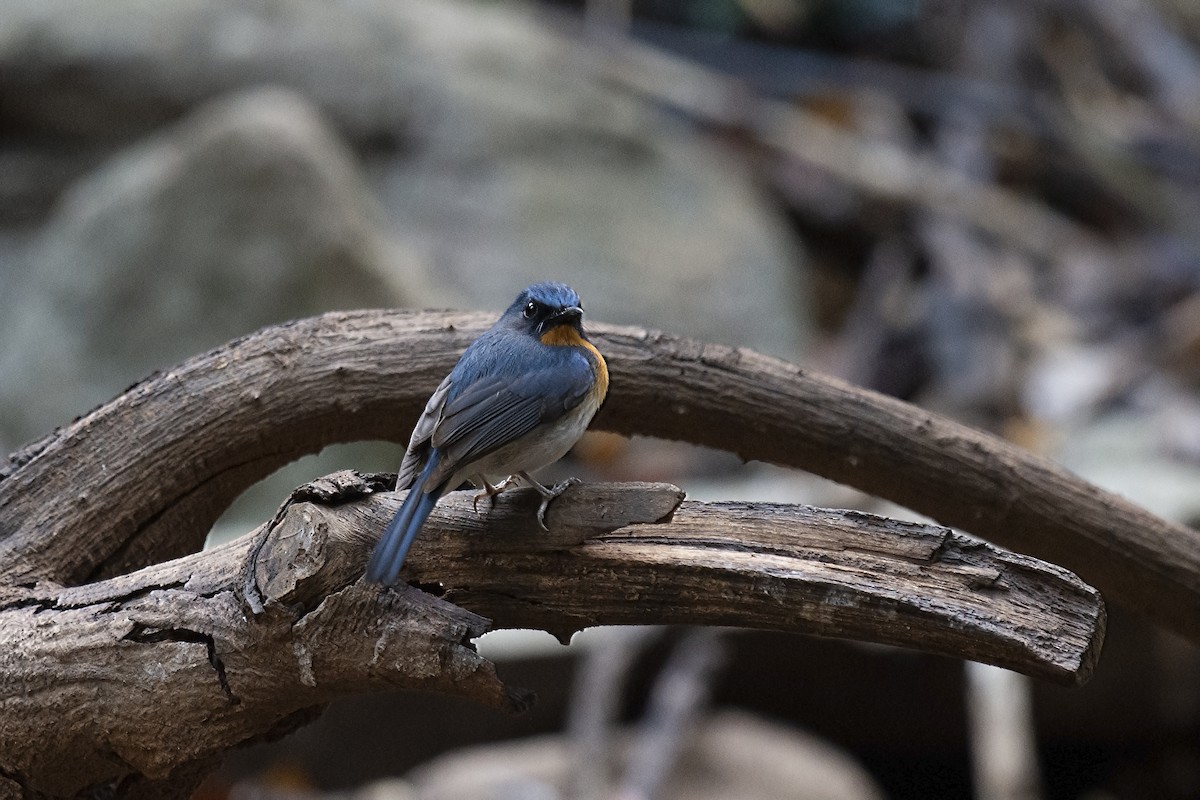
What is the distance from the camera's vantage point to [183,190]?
7910 mm

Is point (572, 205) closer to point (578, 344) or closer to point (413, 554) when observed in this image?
point (578, 344)

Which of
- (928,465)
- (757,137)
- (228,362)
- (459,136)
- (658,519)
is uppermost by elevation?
(757,137)

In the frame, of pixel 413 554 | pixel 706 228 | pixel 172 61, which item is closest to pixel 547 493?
pixel 413 554

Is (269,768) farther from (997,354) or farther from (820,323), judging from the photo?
(820,323)

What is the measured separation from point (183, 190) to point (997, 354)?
18.4ft

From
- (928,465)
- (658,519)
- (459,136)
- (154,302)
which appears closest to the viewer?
(658,519)

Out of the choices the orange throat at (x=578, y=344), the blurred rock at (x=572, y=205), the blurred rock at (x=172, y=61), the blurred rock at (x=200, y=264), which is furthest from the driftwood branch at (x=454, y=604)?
the blurred rock at (x=172, y=61)

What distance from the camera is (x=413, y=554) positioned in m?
2.59

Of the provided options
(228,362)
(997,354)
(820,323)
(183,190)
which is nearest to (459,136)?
(183,190)

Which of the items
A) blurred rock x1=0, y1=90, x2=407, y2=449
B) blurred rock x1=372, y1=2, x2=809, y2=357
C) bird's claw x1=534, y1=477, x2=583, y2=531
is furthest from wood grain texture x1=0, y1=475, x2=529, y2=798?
blurred rock x1=372, y1=2, x2=809, y2=357

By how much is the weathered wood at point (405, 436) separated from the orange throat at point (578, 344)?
43 cm

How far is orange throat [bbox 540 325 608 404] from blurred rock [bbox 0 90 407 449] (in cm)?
463

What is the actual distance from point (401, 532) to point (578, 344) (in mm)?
882

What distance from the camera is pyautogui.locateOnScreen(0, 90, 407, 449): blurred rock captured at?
7660 mm
